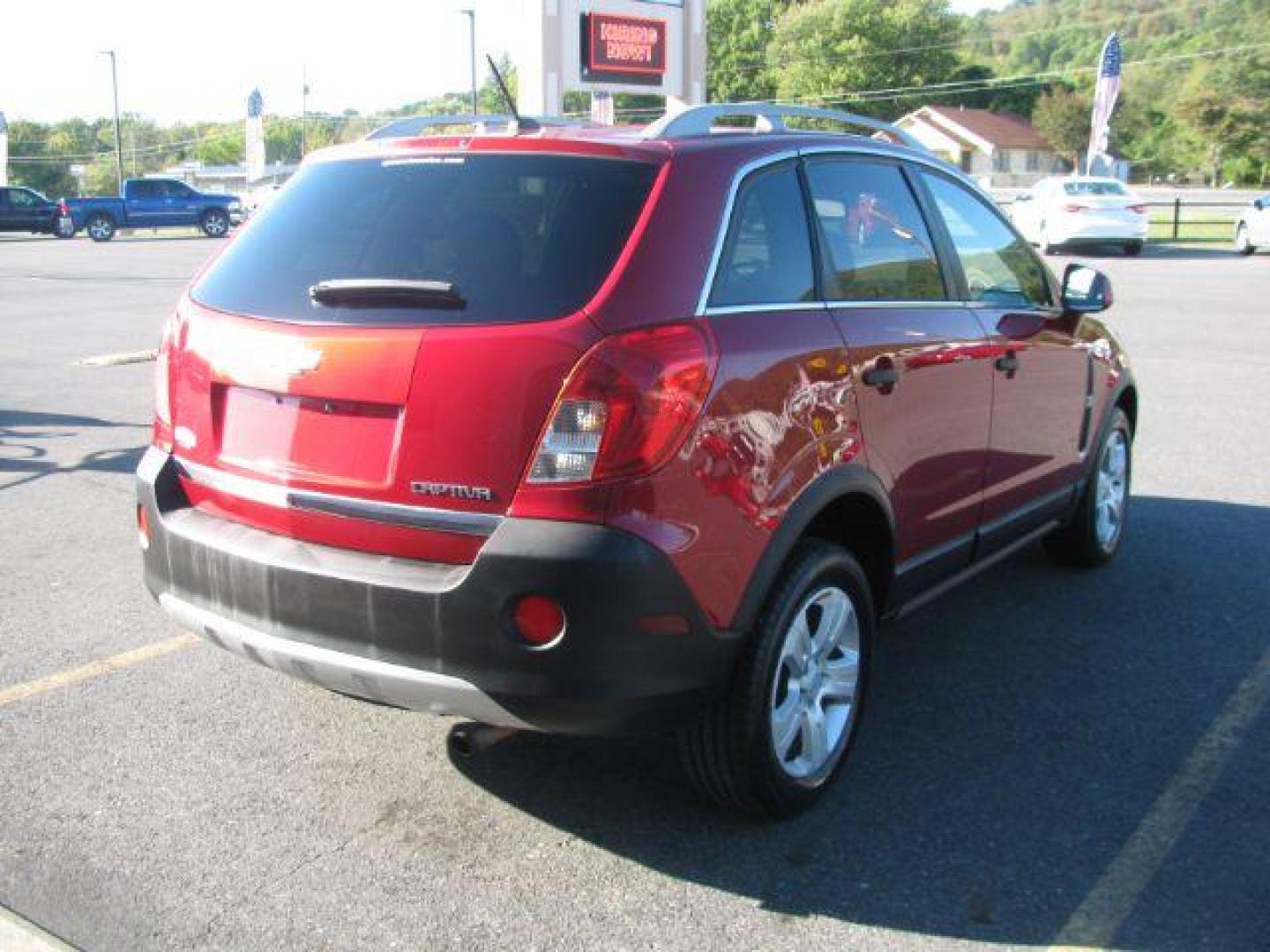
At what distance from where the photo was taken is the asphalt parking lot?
302 centimetres

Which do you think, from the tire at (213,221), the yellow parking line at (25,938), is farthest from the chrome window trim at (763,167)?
the tire at (213,221)

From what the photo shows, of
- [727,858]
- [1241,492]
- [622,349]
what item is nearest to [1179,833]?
[727,858]

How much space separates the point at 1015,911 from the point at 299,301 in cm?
233

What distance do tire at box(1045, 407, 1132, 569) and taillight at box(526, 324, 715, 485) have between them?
3.15m

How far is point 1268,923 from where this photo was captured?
300 centimetres

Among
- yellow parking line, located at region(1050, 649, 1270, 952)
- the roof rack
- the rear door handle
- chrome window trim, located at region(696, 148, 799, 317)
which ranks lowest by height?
yellow parking line, located at region(1050, 649, 1270, 952)

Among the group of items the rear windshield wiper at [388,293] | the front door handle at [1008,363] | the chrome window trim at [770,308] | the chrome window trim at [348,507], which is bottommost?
the chrome window trim at [348,507]

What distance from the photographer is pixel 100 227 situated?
4016 cm

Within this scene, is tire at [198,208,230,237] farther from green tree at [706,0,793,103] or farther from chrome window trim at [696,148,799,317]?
green tree at [706,0,793,103]

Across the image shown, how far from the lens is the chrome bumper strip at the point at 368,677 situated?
304 cm

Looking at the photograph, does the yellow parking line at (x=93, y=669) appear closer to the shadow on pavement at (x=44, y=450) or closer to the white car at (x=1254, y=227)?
the shadow on pavement at (x=44, y=450)

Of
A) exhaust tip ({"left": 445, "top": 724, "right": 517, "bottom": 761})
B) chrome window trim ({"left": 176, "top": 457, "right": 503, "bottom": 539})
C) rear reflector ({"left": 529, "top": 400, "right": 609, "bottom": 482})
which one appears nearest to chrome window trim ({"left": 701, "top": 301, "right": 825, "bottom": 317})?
rear reflector ({"left": 529, "top": 400, "right": 609, "bottom": 482})

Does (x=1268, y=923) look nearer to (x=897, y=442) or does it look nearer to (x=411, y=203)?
(x=897, y=442)

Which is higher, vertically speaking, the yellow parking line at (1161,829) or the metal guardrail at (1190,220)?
the metal guardrail at (1190,220)
